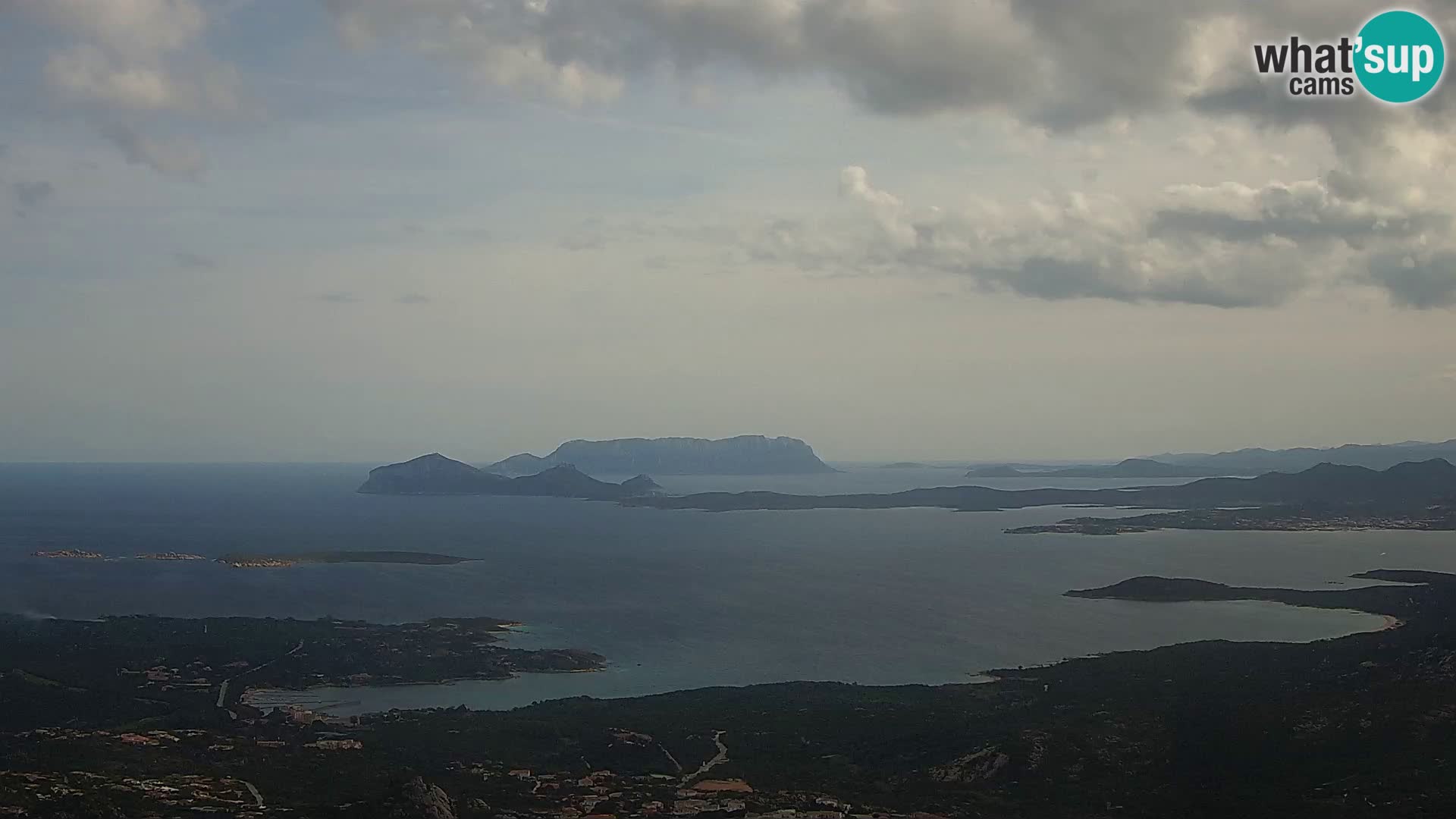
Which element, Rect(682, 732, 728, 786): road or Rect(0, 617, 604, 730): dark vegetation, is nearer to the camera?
Rect(682, 732, 728, 786): road

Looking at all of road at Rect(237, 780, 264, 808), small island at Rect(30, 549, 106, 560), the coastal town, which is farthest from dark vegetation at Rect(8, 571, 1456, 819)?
small island at Rect(30, 549, 106, 560)

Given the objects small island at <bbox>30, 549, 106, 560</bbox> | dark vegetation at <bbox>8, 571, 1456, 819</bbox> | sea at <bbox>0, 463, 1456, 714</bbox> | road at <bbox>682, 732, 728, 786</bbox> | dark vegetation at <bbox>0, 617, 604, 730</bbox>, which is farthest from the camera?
small island at <bbox>30, 549, 106, 560</bbox>

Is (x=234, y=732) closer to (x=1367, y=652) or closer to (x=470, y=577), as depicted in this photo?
(x=1367, y=652)

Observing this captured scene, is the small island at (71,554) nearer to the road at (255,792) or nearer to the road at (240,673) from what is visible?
the road at (240,673)

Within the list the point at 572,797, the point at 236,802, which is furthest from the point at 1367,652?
the point at 236,802

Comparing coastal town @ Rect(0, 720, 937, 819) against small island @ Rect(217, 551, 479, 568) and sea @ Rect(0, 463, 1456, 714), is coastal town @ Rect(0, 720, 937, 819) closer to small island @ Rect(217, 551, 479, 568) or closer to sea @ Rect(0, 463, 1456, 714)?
sea @ Rect(0, 463, 1456, 714)

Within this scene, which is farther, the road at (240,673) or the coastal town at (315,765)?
the road at (240,673)

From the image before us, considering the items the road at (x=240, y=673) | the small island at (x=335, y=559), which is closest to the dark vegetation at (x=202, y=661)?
the road at (x=240, y=673)

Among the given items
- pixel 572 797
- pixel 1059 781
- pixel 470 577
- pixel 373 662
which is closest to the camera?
pixel 572 797

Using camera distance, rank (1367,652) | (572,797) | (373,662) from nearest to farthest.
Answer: (572,797)
(1367,652)
(373,662)

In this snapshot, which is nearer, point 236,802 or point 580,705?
point 236,802

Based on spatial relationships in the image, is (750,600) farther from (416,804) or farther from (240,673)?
(416,804)
